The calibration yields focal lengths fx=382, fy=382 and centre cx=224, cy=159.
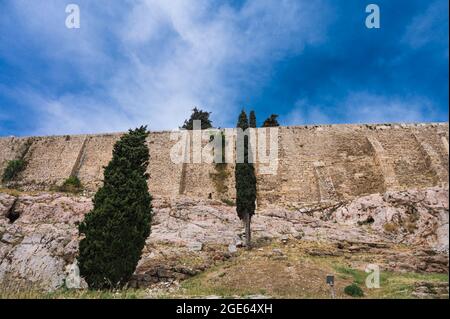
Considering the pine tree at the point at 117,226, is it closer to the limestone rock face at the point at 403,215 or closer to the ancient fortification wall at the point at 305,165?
the limestone rock face at the point at 403,215

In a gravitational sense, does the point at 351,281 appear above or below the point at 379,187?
below

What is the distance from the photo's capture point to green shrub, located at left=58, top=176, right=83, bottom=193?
31.4m

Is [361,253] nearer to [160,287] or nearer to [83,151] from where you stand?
[160,287]

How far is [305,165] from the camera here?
3177 cm

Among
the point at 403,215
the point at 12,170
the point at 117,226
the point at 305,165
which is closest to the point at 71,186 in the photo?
the point at 12,170

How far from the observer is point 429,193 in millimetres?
22172

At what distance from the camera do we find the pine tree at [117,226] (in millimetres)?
13956

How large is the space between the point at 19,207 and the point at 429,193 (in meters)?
24.1

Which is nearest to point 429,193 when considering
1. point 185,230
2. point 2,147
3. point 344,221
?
point 344,221

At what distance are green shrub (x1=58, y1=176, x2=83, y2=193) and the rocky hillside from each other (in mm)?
6874

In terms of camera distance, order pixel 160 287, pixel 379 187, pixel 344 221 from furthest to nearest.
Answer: pixel 379 187, pixel 344 221, pixel 160 287

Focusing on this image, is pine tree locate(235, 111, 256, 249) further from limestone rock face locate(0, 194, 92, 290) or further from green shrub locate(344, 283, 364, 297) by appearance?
limestone rock face locate(0, 194, 92, 290)

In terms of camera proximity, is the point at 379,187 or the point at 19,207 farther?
the point at 379,187

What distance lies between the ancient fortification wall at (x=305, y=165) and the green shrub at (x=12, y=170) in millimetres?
567
